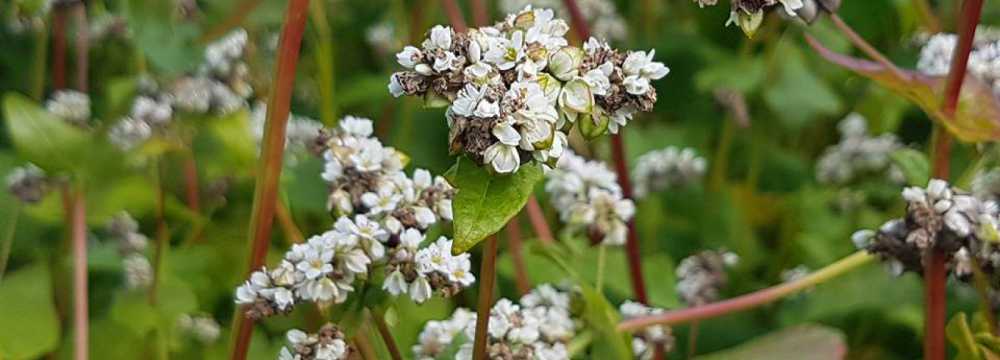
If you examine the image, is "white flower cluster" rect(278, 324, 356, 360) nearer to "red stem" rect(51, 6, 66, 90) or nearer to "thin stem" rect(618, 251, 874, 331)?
"thin stem" rect(618, 251, 874, 331)

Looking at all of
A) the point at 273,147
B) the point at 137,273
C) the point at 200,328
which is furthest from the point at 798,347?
the point at 137,273

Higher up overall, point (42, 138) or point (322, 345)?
point (42, 138)

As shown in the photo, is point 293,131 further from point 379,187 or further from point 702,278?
point 379,187

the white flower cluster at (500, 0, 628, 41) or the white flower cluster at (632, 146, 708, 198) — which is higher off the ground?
the white flower cluster at (500, 0, 628, 41)

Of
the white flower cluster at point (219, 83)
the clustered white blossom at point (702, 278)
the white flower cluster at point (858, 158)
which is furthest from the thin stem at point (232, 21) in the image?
the white flower cluster at point (858, 158)

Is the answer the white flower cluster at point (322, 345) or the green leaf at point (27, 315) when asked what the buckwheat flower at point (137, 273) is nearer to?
the green leaf at point (27, 315)

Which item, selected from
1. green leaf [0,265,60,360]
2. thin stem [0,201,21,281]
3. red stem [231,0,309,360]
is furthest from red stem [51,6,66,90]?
red stem [231,0,309,360]
